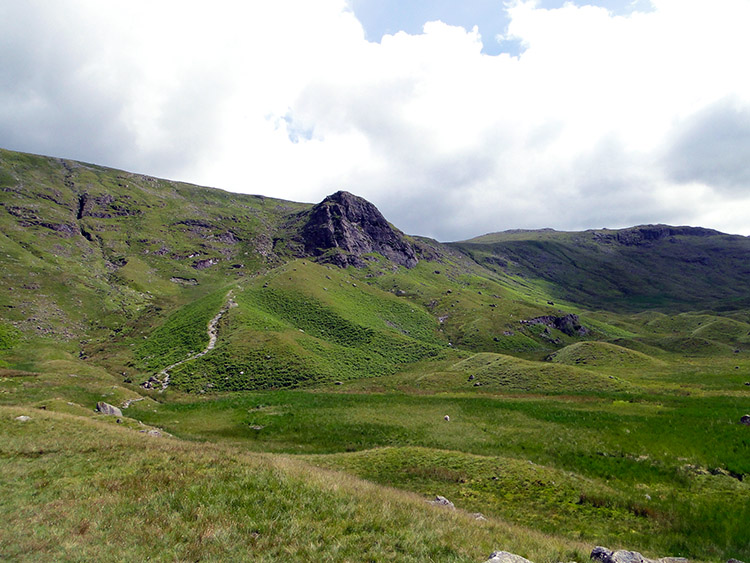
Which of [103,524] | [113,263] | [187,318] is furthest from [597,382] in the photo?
[113,263]

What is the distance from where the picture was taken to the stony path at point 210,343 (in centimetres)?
6314

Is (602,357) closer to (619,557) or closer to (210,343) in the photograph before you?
(619,557)

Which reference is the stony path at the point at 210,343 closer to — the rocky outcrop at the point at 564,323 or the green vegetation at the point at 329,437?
the green vegetation at the point at 329,437

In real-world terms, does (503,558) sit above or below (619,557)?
above

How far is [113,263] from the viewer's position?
148 metres

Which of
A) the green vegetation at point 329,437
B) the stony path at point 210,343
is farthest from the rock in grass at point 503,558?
the stony path at point 210,343

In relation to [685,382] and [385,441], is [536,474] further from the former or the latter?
[685,382]

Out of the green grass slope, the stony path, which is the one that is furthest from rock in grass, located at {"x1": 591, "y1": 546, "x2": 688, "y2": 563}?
the green grass slope

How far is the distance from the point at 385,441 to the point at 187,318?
79.3 metres

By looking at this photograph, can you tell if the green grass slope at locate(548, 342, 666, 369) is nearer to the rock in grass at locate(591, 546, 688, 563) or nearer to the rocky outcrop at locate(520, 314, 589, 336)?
the rocky outcrop at locate(520, 314, 589, 336)

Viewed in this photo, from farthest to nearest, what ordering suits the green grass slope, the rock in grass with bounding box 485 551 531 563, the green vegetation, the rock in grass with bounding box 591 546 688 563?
the green grass slope
the green vegetation
the rock in grass with bounding box 591 546 688 563
the rock in grass with bounding box 485 551 531 563

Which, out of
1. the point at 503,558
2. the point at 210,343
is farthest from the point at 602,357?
the point at 210,343

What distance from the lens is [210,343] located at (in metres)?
76.2

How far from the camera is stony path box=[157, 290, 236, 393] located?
6314cm
